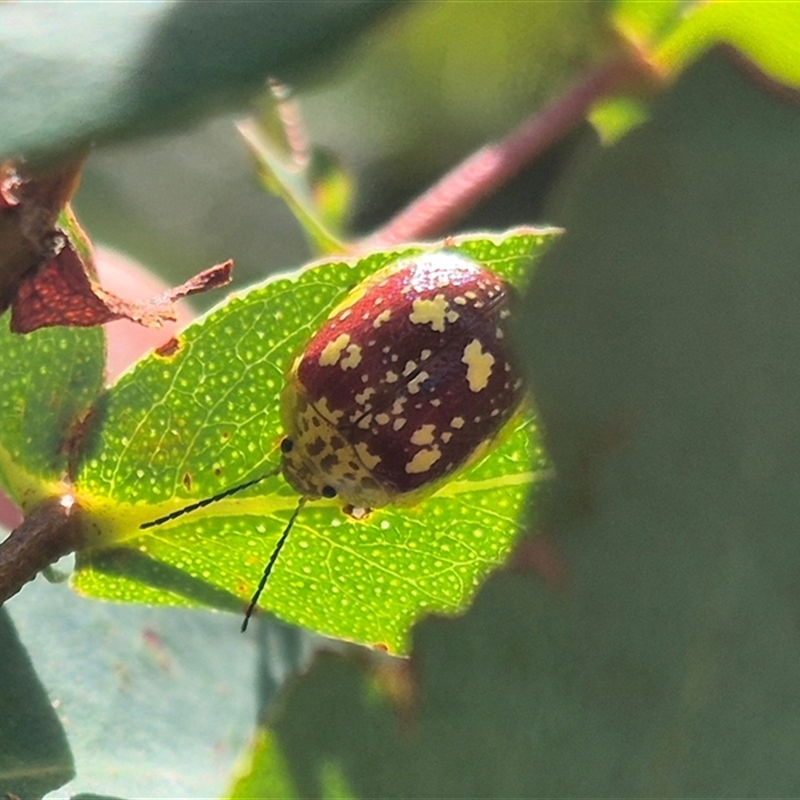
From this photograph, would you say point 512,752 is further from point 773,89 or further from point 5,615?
point 5,615

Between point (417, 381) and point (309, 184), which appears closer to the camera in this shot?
point (417, 381)

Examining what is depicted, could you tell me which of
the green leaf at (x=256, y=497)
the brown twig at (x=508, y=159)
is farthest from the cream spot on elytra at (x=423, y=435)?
the brown twig at (x=508, y=159)

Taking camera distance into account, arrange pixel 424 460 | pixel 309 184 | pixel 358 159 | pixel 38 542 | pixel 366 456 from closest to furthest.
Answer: pixel 38 542 < pixel 424 460 < pixel 366 456 < pixel 309 184 < pixel 358 159

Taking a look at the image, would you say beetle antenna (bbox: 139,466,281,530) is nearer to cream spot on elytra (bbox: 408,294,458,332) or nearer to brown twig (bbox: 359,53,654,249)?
cream spot on elytra (bbox: 408,294,458,332)

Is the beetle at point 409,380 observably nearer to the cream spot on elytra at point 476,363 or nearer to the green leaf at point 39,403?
the cream spot on elytra at point 476,363

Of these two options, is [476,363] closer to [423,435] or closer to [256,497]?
[423,435]

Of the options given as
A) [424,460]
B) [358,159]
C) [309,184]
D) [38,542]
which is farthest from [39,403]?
[358,159]

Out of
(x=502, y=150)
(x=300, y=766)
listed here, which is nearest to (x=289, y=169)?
(x=502, y=150)

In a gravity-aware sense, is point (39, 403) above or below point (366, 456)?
above
